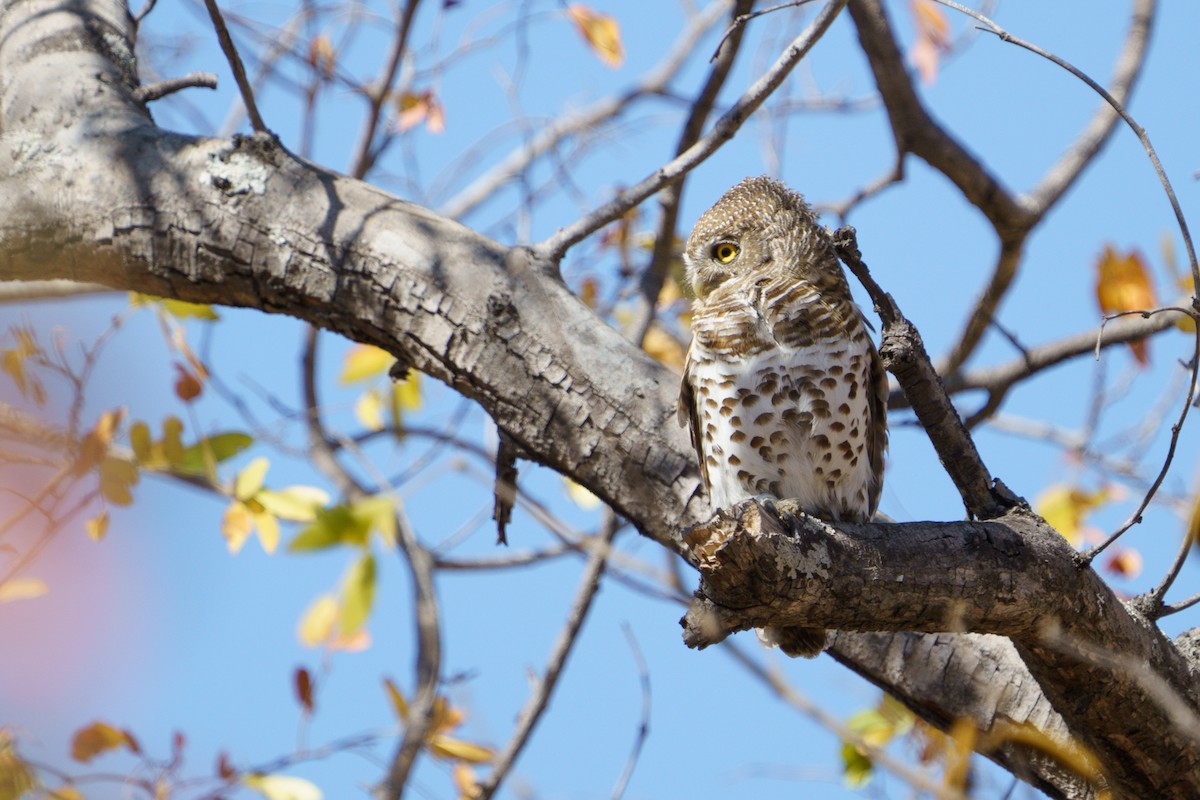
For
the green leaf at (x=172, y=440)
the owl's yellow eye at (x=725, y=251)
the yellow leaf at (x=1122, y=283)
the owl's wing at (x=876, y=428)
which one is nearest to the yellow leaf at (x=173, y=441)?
the green leaf at (x=172, y=440)

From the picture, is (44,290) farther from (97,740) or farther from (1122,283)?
(1122,283)

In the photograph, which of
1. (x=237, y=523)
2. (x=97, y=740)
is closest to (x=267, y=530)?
(x=237, y=523)

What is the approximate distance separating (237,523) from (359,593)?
1.36ft

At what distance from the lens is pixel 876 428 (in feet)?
11.5

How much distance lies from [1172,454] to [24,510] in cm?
223

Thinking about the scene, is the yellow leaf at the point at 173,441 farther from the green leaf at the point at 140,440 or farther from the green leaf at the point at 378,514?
the green leaf at the point at 378,514

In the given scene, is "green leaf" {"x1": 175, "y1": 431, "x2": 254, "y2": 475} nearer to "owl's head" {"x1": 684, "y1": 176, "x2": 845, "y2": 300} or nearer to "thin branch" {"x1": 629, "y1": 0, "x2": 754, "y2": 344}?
"thin branch" {"x1": 629, "y1": 0, "x2": 754, "y2": 344}

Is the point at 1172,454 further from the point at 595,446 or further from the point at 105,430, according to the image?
the point at 105,430

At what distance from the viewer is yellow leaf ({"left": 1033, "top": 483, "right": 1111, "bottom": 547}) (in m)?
4.96

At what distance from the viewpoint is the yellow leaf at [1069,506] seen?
496cm

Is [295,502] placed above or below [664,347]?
below

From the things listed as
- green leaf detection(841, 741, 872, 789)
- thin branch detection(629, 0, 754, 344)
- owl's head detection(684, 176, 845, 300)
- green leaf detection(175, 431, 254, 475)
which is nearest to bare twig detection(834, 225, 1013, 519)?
owl's head detection(684, 176, 845, 300)

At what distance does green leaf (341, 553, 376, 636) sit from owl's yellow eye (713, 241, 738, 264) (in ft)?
4.50

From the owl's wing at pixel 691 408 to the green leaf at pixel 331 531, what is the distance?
3.10 ft
